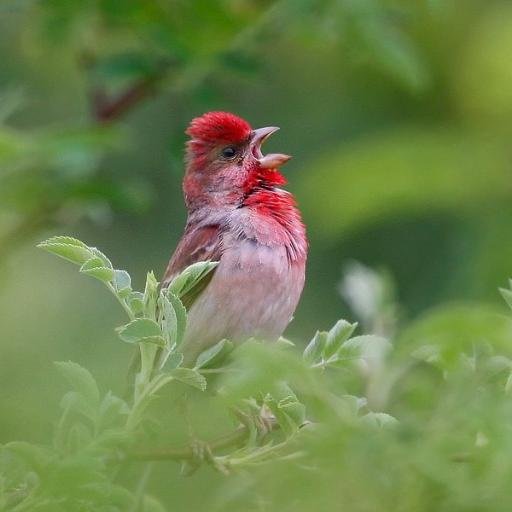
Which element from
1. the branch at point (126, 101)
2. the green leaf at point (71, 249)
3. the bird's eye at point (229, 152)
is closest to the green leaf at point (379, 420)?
the green leaf at point (71, 249)

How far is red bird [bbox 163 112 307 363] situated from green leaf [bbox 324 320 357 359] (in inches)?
51.3

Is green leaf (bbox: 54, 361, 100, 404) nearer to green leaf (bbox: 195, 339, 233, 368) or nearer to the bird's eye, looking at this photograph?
green leaf (bbox: 195, 339, 233, 368)

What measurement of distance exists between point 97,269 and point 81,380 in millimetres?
253

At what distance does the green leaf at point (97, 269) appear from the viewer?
2.91 metres

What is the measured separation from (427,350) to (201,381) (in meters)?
0.50

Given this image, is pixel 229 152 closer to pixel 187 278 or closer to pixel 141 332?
pixel 187 278

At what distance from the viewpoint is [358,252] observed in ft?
27.4

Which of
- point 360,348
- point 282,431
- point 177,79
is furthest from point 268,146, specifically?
point 282,431

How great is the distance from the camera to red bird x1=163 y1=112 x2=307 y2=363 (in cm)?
483

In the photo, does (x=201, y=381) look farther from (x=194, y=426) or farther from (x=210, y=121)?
(x=210, y=121)

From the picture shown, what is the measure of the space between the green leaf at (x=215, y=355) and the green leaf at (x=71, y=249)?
0.35m

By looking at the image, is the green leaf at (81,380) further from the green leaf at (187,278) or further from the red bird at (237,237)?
the red bird at (237,237)

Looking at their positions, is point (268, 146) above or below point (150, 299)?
above

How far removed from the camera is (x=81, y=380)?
2838mm
